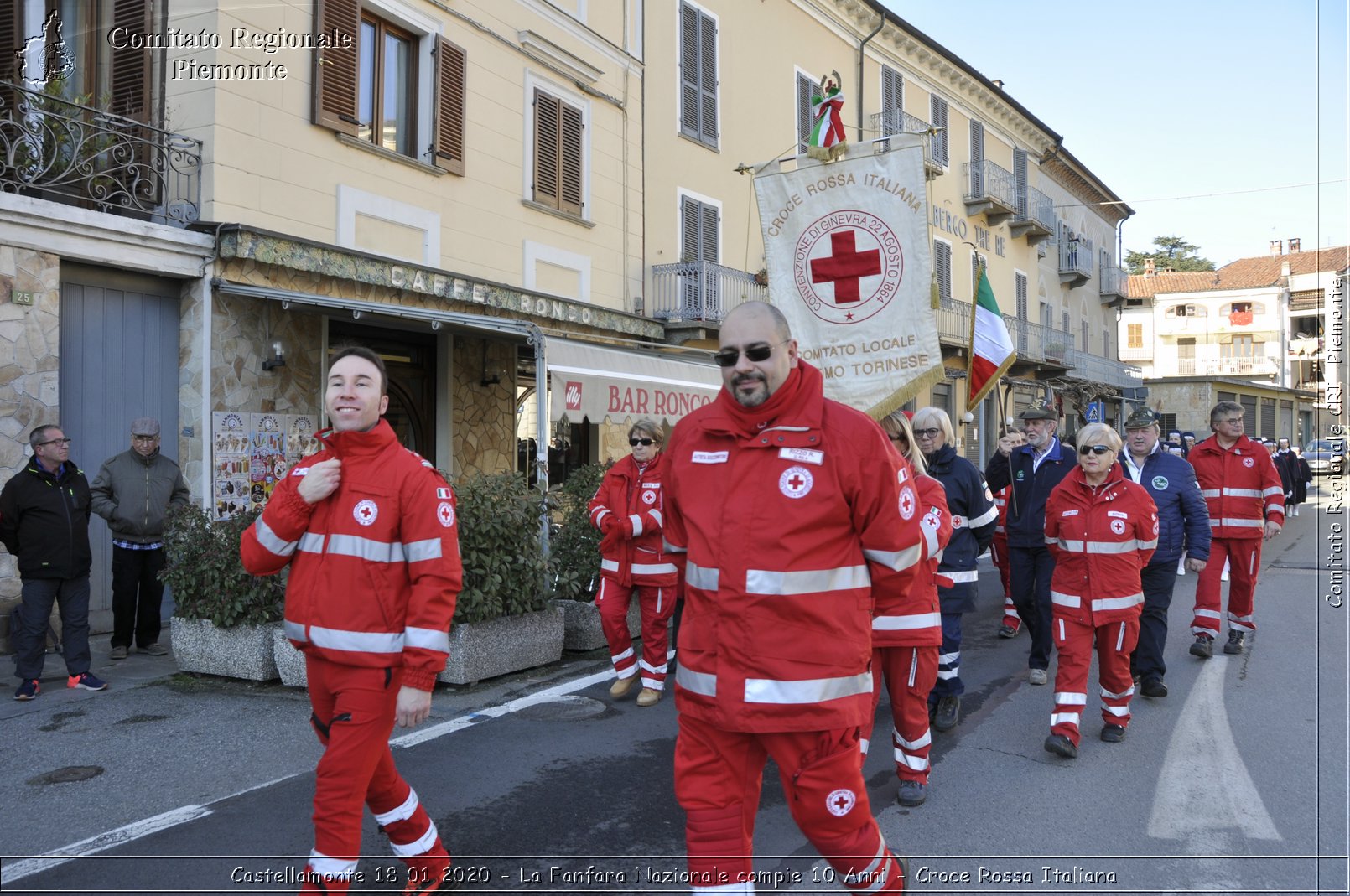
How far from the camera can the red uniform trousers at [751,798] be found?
9.21 ft

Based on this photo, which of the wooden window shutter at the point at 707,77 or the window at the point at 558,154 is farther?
the wooden window shutter at the point at 707,77

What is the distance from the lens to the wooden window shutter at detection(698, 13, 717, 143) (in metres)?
18.1

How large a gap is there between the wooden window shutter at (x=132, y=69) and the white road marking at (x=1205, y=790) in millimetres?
10398

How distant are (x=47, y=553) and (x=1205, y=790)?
731 centimetres

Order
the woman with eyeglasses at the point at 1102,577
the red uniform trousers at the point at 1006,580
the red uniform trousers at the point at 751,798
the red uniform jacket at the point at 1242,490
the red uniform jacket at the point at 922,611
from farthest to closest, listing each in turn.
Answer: the red uniform trousers at the point at 1006,580
the red uniform jacket at the point at 1242,490
the woman with eyeglasses at the point at 1102,577
the red uniform jacket at the point at 922,611
the red uniform trousers at the point at 751,798

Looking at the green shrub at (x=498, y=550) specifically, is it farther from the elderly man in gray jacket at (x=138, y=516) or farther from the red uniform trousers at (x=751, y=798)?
the red uniform trousers at (x=751, y=798)

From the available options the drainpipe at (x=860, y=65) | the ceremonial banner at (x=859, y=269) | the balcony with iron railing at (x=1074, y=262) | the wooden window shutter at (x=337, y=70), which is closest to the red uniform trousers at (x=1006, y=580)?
the ceremonial banner at (x=859, y=269)

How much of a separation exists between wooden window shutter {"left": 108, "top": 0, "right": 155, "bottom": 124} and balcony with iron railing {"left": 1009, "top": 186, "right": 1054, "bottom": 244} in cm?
2624

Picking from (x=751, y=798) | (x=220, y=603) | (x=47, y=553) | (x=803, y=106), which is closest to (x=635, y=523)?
(x=220, y=603)

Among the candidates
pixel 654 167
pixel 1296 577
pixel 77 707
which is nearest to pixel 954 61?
pixel 654 167

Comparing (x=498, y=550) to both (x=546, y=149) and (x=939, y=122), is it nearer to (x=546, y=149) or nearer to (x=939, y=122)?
(x=546, y=149)

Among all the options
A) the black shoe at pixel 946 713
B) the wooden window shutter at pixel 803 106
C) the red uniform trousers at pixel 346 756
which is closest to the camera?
the red uniform trousers at pixel 346 756

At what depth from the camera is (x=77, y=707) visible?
659 cm

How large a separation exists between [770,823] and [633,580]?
8.57 feet
